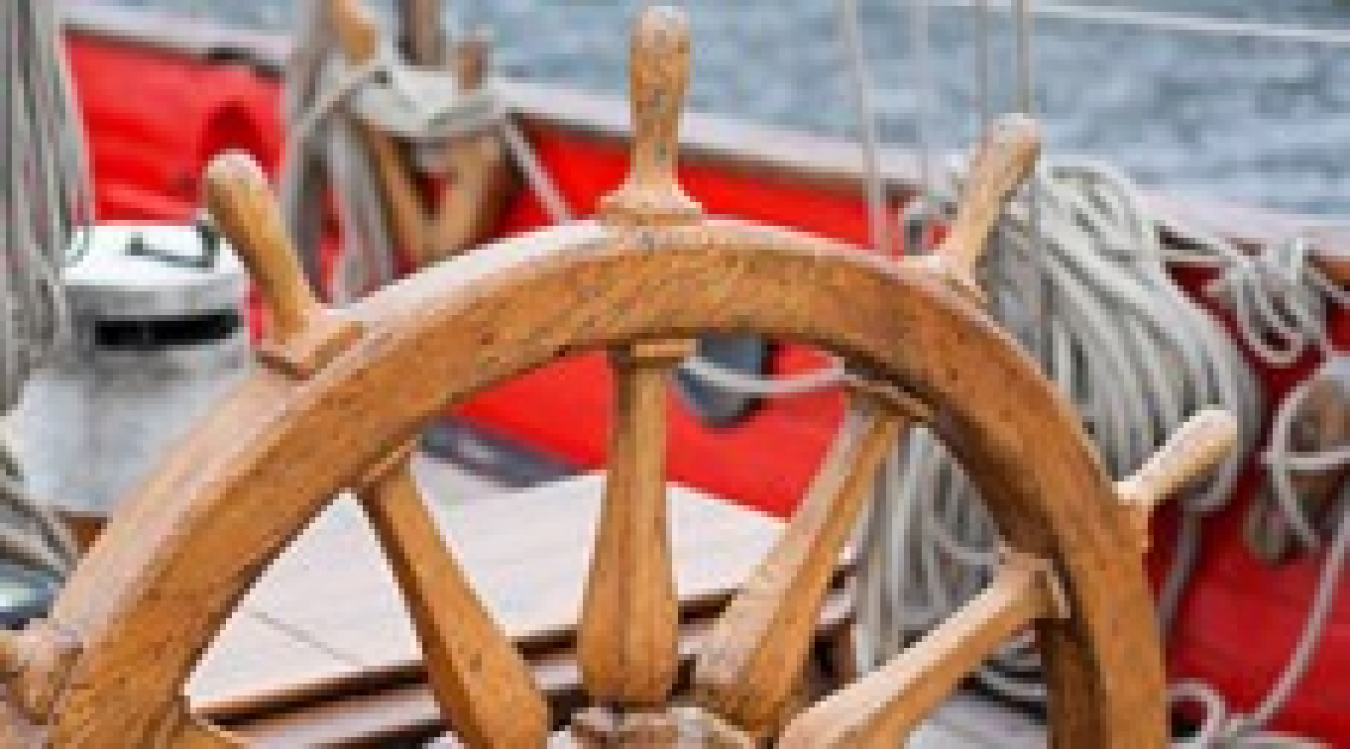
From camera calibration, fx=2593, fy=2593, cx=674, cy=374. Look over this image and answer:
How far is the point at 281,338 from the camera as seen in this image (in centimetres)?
97

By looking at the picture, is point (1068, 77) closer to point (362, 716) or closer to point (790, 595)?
point (362, 716)

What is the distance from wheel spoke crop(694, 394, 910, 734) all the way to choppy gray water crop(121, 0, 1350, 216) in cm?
277

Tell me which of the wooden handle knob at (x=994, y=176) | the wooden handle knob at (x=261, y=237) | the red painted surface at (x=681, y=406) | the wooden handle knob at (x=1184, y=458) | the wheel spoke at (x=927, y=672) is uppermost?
the wooden handle knob at (x=261, y=237)

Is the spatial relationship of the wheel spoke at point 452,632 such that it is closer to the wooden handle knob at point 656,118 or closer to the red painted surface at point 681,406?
the wooden handle knob at point 656,118

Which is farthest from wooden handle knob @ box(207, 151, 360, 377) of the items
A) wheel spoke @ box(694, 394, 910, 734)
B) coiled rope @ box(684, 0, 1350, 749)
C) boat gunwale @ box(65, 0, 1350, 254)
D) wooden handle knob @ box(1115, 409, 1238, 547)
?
boat gunwale @ box(65, 0, 1350, 254)

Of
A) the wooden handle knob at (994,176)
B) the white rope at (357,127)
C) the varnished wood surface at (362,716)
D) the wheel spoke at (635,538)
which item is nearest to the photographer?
the wheel spoke at (635,538)

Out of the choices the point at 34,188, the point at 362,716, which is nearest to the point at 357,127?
the point at 34,188

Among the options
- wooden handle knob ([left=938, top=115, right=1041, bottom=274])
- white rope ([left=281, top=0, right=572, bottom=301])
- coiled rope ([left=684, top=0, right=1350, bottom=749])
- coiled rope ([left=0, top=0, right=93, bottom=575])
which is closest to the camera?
wooden handle knob ([left=938, top=115, right=1041, bottom=274])

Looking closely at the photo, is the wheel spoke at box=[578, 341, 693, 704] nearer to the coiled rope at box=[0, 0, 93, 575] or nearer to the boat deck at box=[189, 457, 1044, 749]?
the boat deck at box=[189, 457, 1044, 749]

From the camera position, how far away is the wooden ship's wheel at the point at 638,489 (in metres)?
0.96

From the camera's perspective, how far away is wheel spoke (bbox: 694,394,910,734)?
3.70 ft

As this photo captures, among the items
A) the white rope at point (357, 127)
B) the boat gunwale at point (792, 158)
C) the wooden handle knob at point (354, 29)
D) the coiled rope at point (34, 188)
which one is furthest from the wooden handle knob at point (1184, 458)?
the wooden handle knob at point (354, 29)

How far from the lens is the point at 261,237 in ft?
3.21

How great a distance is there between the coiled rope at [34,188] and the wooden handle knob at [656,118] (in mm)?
579
